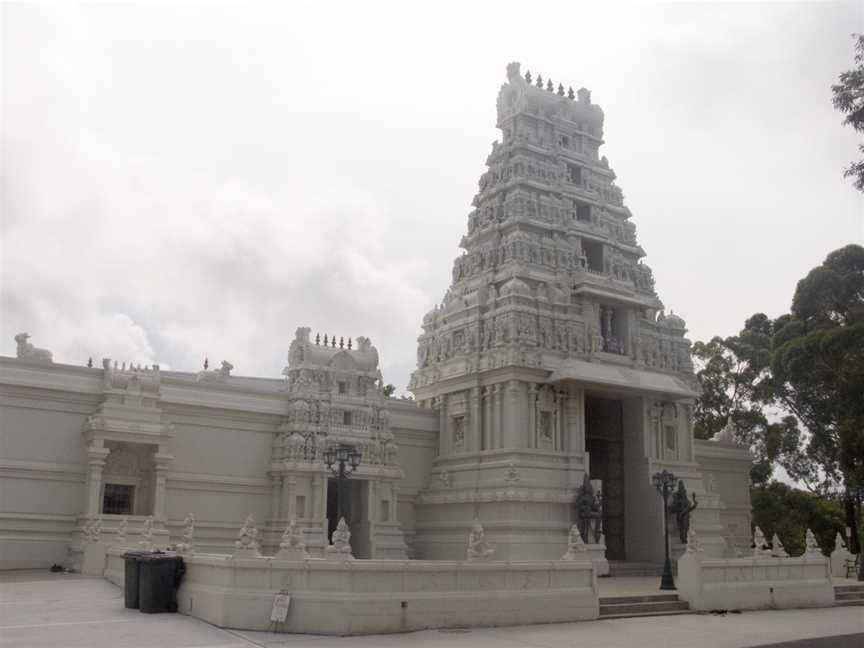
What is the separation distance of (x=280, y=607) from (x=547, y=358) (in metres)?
21.1

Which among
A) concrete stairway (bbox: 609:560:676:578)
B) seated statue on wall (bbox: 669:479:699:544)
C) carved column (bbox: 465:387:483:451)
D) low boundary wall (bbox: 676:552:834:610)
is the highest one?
carved column (bbox: 465:387:483:451)

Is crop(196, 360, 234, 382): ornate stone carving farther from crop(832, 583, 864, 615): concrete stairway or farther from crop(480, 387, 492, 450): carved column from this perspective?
crop(832, 583, 864, 615): concrete stairway

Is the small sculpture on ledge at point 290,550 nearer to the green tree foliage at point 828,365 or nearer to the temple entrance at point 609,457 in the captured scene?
the temple entrance at point 609,457

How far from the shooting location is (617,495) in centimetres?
3806

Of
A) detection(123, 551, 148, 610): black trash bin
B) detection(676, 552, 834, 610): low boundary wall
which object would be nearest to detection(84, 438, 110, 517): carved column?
detection(123, 551, 148, 610): black trash bin

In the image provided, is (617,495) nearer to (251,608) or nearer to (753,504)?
(753,504)

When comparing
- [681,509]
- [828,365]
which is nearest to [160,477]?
[681,509]

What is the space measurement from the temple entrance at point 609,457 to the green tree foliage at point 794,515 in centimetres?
1789

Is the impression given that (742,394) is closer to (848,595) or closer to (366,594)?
(848,595)

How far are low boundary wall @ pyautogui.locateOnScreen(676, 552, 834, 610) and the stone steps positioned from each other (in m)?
0.77

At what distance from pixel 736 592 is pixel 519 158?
74.6ft

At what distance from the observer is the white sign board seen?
16188 mm

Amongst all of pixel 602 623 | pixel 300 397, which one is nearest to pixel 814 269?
pixel 300 397

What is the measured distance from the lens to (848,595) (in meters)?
25.8
